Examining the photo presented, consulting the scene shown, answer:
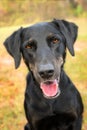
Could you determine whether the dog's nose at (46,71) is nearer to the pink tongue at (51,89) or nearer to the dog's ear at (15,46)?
the pink tongue at (51,89)

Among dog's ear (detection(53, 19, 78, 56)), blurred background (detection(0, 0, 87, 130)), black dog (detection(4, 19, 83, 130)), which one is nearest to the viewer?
black dog (detection(4, 19, 83, 130))

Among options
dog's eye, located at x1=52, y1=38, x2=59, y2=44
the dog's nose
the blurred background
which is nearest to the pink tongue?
the dog's nose

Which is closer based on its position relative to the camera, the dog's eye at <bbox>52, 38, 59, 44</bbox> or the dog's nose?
the dog's nose

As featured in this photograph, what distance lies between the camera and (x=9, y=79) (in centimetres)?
754

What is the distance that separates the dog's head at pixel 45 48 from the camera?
5.00 metres

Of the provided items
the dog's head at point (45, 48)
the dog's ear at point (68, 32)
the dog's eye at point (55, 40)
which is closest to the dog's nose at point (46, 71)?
the dog's head at point (45, 48)

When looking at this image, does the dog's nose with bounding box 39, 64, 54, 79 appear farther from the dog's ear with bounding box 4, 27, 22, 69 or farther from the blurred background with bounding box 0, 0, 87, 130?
the blurred background with bounding box 0, 0, 87, 130

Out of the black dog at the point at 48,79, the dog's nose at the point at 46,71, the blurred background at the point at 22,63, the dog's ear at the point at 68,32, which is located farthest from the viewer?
the blurred background at the point at 22,63

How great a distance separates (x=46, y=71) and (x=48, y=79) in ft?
0.52

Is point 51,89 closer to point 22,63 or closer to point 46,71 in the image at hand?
point 46,71

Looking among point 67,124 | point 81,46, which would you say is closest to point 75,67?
point 81,46

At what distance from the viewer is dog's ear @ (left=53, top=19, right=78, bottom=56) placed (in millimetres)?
5277

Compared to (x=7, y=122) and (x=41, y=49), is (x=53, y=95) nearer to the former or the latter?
(x=41, y=49)

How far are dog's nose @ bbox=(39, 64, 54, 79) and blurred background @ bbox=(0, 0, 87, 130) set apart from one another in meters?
1.78
